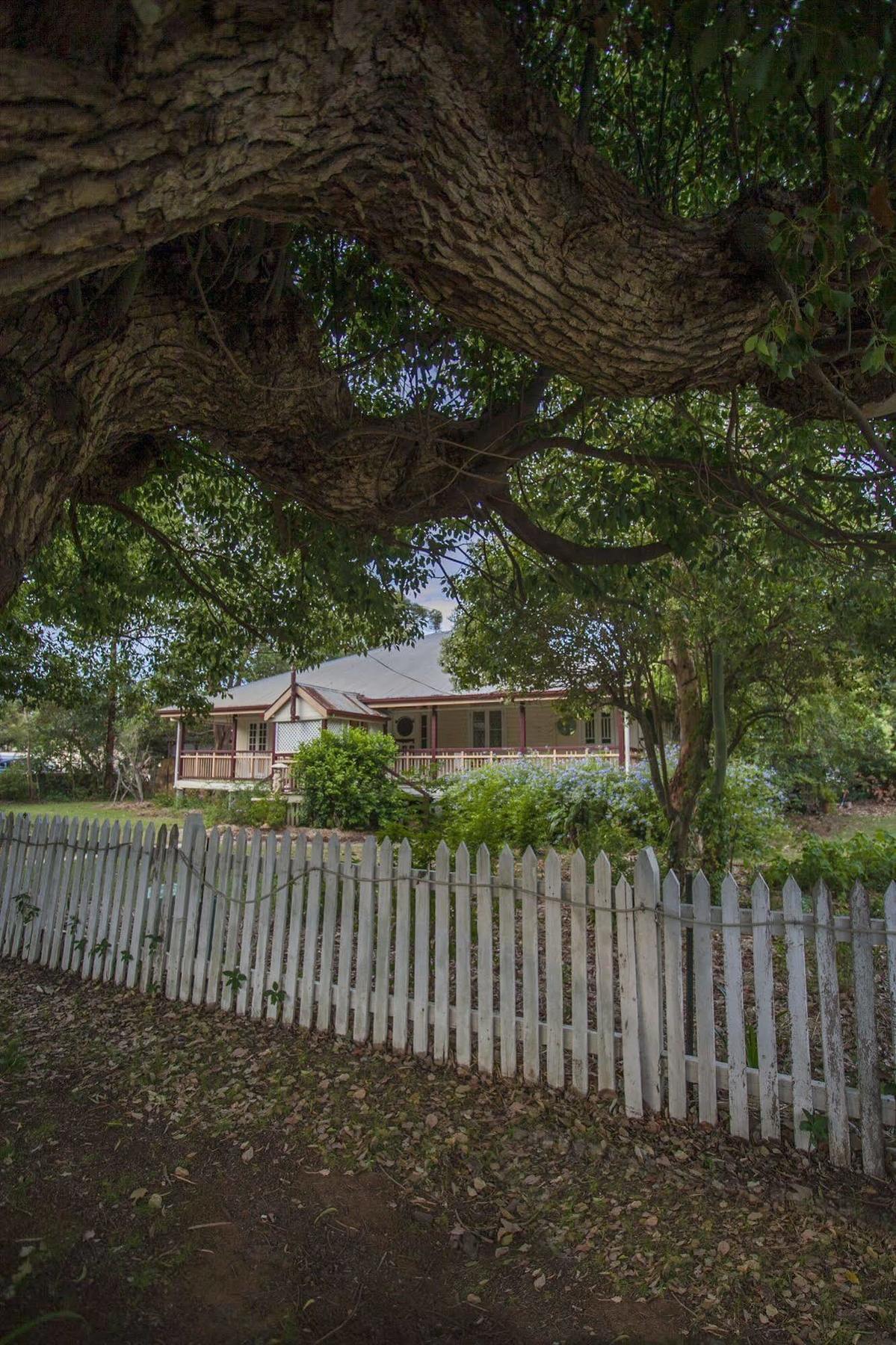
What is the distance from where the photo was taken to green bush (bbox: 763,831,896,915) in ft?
28.3

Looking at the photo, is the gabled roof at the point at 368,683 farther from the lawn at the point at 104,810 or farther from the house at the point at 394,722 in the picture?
the lawn at the point at 104,810

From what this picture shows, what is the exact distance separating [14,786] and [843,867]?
30.4 m

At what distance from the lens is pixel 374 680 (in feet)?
99.7

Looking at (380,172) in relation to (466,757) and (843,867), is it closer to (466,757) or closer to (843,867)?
(843,867)

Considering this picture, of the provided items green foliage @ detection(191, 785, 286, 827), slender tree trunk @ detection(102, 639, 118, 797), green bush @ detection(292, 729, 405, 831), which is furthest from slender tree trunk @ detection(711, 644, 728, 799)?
slender tree trunk @ detection(102, 639, 118, 797)

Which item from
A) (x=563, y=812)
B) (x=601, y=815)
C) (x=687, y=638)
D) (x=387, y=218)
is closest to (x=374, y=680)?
(x=563, y=812)

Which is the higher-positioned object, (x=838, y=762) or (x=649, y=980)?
(x=838, y=762)

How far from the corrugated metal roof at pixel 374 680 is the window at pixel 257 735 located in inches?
46.5

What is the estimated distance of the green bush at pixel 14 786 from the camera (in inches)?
1190

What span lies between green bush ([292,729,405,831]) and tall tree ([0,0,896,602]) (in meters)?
13.3

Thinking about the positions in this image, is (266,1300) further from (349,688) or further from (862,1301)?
(349,688)

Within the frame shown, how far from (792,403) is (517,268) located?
1.84 metres

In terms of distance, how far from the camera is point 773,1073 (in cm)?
363

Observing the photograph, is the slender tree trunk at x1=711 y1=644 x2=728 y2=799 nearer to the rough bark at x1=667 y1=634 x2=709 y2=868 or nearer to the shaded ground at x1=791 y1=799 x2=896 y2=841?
the rough bark at x1=667 y1=634 x2=709 y2=868
